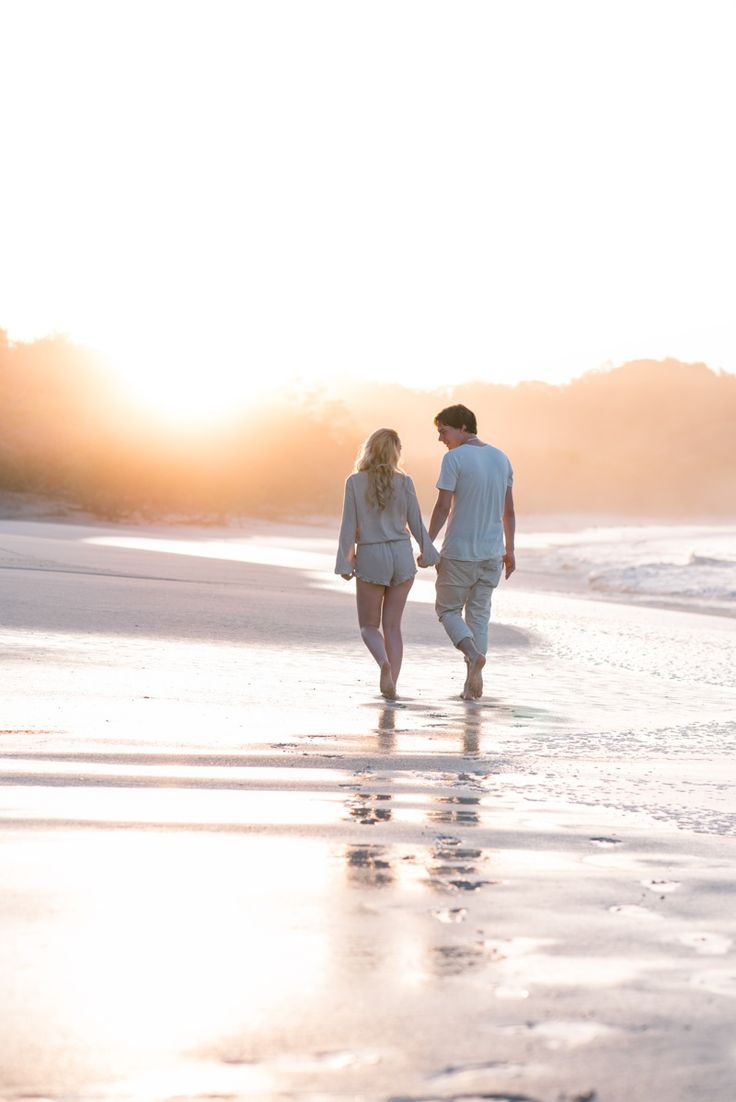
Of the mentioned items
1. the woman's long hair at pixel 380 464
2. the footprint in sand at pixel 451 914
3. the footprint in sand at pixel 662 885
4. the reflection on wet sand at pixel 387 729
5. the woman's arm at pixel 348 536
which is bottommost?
the reflection on wet sand at pixel 387 729

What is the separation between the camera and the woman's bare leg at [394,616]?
29.1ft

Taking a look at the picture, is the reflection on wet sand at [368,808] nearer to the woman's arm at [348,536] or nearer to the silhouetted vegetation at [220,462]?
the woman's arm at [348,536]

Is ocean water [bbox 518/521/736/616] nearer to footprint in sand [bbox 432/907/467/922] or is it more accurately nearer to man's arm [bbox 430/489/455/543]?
man's arm [bbox 430/489/455/543]

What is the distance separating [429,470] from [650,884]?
2853 inches

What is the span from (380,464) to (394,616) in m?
0.97

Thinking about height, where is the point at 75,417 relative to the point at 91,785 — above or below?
above

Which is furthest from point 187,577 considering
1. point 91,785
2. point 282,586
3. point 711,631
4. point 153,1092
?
point 153,1092

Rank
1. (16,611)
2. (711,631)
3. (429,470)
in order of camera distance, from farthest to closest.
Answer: (429,470)
(711,631)
(16,611)

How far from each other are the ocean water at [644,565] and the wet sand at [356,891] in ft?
42.7

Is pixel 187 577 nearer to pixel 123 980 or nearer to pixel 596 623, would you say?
pixel 596 623

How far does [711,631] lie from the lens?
15.4 metres

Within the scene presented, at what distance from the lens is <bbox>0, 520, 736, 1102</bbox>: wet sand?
102 inches

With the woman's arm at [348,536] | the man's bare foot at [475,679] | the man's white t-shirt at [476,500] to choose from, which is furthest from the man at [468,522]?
the woman's arm at [348,536]

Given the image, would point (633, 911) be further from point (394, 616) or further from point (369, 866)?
point (394, 616)
